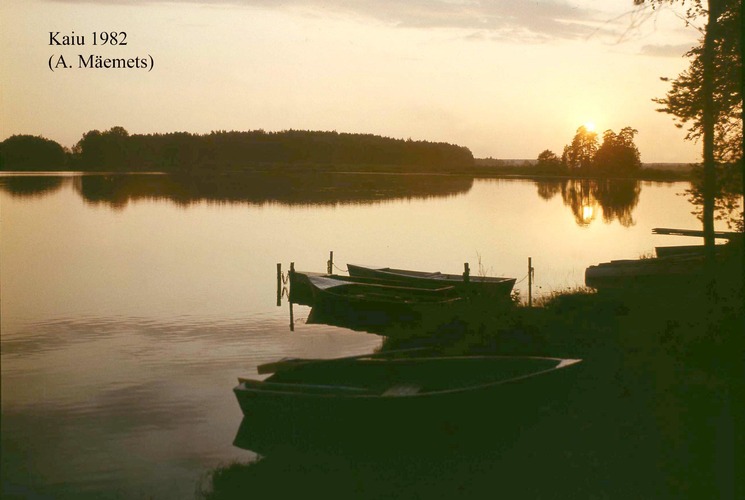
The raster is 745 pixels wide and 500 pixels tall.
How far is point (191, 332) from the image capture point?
79.3 feet

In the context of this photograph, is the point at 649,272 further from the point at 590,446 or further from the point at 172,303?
the point at 172,303

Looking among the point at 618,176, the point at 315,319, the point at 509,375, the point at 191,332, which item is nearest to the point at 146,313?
the point at 191,332

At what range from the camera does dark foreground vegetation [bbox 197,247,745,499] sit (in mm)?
10359

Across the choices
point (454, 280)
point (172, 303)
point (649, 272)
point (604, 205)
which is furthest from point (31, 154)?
point (604, 205)

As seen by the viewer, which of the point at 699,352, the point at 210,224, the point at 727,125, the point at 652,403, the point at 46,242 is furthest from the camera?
the point at 210,224

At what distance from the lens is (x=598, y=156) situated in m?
156

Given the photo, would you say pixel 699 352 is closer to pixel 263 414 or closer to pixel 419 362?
pixel 419 362

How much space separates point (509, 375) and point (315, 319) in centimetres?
1466

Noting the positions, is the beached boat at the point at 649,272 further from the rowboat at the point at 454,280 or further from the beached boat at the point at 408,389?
the beached boat at the point at 408,389

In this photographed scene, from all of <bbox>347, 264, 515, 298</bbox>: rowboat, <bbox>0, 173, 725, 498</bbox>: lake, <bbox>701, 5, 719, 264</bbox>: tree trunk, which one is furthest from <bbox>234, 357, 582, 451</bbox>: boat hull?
<bbox>701, 5, 719, 264</bbox>: tree trunk

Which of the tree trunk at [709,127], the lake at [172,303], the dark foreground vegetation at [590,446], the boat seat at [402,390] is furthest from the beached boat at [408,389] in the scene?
the tree trunk at [709,127]

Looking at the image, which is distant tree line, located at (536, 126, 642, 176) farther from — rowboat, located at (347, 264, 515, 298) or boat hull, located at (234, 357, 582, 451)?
boat hull, located at (234, 357, 582, 451)

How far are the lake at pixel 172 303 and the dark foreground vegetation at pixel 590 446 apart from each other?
5.88 feet

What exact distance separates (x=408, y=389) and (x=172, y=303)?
19.0 m
